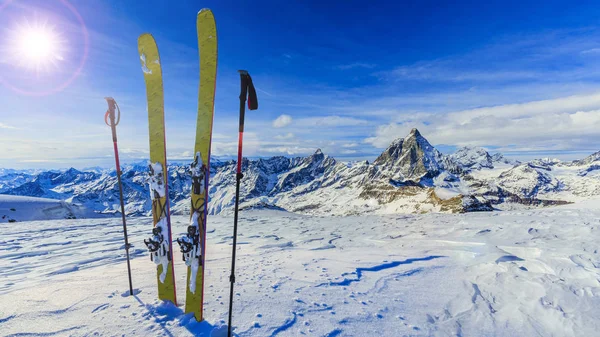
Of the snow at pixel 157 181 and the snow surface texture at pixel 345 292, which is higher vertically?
the snow at pixel 157 181

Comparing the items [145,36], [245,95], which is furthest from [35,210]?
[245,95]

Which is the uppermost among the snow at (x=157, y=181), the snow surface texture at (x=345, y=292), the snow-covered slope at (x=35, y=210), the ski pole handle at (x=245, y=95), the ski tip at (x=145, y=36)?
the ski tip at (x=145, y=36)

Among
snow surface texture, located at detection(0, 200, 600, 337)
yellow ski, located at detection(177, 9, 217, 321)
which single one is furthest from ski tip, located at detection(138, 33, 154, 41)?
snow surface texture, located at detection(0, 200, 600, 337)

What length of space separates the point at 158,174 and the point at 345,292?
446cm

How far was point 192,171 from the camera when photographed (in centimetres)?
482

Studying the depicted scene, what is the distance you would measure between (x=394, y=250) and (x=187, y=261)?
706 cm

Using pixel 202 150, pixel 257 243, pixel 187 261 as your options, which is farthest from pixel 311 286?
pixel 257 243

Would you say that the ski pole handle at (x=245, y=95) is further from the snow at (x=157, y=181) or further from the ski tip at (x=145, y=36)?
the ski tip at (x=145, y=36)

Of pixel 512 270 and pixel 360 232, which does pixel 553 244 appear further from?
pixel 360 232

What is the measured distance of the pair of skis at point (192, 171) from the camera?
4.71 metres

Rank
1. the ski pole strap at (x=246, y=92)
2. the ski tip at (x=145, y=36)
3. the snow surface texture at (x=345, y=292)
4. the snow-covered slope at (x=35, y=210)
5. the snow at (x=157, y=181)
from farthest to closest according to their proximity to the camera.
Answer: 1. the snow-covered slope at (x=35, y=210)
2. the ski tip at (x=145, y=36)
3. the snow at (x=157, y=181)
4. the snow surface texture at (x=345, y=292)
5. the ski pole strap at (x=246, y=92)

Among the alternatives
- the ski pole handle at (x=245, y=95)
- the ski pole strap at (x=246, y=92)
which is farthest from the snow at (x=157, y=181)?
the ski pole strap at (x=246, y=92)

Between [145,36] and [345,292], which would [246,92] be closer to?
[145,36]

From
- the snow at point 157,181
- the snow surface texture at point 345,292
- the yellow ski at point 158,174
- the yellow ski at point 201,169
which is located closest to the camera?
the snow surface texture at point 345,292
